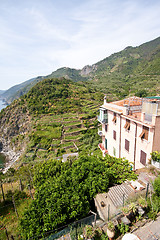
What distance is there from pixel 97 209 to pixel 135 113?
985cm

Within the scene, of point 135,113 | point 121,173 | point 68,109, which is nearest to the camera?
point 121,173

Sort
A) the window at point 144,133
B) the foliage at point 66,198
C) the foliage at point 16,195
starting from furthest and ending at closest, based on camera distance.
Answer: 1. the foliage at point 16,195
2. the window at point 144,133
3. the foliage at point 66,198

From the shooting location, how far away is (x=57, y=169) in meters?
12.3

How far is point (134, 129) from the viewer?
11859mm

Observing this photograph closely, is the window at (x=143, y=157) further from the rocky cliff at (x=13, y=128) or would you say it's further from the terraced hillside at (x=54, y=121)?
the rocky cliff at (x=13, y=128)

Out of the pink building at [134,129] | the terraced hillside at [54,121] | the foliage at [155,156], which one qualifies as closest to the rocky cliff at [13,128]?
the terraced hillside at [54,121]

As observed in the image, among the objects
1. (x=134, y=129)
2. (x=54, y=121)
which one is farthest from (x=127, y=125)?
(x=54, y=121)

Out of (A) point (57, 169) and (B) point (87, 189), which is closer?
(B) point (87, 189)

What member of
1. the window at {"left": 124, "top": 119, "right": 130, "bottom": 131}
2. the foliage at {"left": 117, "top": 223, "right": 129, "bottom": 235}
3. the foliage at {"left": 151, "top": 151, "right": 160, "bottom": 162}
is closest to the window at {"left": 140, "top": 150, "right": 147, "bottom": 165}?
the foliage at {"left": 151, "top": 151, "right": 160, "bottom": 162}

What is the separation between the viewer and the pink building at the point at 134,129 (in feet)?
31.5

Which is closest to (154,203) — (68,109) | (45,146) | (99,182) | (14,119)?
(99,182)

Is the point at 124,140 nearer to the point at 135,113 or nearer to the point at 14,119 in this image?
the point at 135,113

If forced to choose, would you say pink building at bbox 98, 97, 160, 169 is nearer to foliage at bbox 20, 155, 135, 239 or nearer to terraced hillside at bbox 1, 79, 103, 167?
foliage at bbox 20, 155, 135, 239

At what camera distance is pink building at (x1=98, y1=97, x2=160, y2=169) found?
959 centimetres
